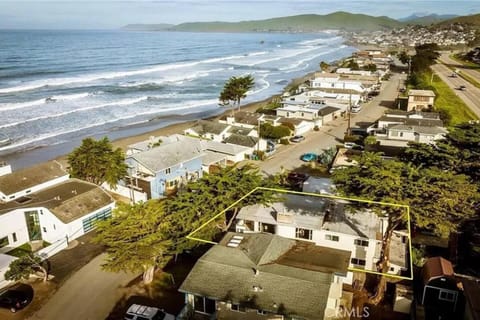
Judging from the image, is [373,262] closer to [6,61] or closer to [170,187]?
[170,187]

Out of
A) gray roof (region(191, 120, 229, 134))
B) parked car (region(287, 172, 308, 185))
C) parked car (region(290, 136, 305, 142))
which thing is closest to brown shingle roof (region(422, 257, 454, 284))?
parked car (region(287, 172, 308, 185))

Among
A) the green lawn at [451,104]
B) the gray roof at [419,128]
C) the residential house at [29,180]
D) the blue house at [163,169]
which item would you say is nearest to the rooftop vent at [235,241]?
the blue house at [163,169]

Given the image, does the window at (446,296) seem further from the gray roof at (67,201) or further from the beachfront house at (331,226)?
the gray roof at (67,201)

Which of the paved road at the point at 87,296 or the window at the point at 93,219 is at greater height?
the window at the point at 93,219

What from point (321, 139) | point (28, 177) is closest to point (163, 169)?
point (28, 177)

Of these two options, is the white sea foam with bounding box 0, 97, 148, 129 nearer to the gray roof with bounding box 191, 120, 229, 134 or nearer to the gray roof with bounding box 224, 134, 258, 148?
the gray roof with bounding box 191, 120, 229, 134
